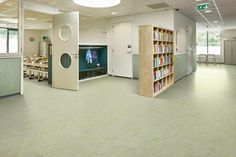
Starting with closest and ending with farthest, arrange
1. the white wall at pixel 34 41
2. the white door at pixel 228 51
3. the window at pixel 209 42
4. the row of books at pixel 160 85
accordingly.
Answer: the row of books at pixel 160 85
the white wall at pixel 34 41
the white door at pixel 228 51
the window at pixel 209 42

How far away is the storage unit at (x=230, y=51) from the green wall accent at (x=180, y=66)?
23.7 ft

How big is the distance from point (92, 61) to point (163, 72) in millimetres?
3575

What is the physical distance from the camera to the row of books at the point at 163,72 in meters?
5.28

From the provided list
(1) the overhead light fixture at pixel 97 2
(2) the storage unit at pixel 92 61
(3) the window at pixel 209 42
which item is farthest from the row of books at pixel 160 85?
(3) the window at pixel 209 42

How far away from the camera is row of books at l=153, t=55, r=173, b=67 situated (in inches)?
204

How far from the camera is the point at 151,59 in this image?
16.1 ft

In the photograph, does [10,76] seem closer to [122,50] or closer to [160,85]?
[160,85]

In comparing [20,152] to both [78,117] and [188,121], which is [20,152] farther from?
[188,121]

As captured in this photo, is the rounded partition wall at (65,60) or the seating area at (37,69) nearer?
the rounded partition wall at (65,60)

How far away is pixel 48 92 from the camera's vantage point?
5.45 m

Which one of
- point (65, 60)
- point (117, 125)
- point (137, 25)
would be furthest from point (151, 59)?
point (137, 25)

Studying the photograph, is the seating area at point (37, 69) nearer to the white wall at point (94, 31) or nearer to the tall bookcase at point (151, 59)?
the white wall at point (94, 31)

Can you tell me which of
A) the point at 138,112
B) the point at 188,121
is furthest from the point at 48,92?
the point at 188,121

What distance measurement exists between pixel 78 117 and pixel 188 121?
1890 millimetres
